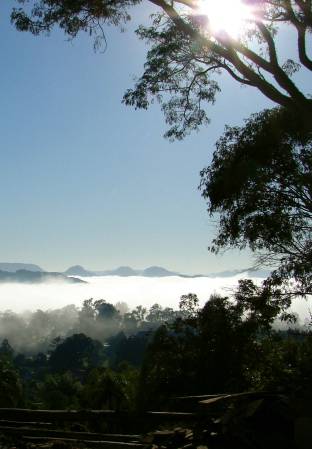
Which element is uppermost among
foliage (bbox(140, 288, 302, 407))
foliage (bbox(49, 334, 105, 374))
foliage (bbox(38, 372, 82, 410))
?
foliage (bbox(140, 288, 302, 407))

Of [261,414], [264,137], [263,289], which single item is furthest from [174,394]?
[261,414]

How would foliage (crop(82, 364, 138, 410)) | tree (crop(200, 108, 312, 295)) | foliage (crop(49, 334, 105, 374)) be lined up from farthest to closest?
foliage (crop(49, 334, 105, 374)), foliage (crop(82, 364, 138, 410)), tree (crop(200, 108, 312, 295))

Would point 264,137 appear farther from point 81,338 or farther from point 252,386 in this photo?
point 81,338

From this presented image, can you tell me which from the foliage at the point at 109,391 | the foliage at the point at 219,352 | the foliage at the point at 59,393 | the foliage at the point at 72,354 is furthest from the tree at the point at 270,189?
the foliage at the point at 72,354

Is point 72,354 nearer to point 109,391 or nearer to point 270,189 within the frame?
point 109,391

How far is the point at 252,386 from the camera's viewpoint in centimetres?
1788

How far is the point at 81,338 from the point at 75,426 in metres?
112

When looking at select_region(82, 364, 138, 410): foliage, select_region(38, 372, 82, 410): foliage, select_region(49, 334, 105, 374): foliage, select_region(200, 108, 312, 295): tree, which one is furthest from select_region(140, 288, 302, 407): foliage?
select_region(49, 334, 105, 374): foliage

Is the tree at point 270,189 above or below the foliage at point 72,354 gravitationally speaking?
above

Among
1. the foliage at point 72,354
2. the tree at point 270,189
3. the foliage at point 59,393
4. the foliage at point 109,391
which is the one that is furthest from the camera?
the foliage at point 72,354

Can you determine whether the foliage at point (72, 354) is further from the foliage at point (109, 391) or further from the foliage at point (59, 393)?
the foliage at point (109, 391)

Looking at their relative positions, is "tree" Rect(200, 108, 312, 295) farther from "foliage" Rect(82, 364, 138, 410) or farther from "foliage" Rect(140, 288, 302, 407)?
"foliage" Rect(82, 364, 138, 410)

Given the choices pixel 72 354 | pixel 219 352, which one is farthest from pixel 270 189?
pixel 72 354

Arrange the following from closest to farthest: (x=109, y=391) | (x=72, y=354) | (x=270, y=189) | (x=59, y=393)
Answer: (x=270, y=189)
(x=109, y=391)
(x=59, y=393)
(x=72, y=354)
